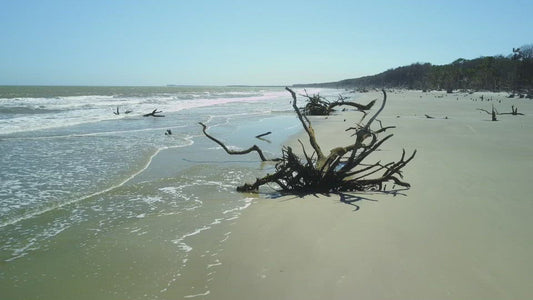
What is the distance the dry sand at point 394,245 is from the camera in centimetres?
297

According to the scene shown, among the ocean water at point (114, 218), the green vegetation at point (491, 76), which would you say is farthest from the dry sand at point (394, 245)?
the green vegetation at point (491, 76)

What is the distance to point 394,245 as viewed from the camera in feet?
12.2

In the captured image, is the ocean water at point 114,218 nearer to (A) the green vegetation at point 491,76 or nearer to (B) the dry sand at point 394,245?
(B) the dry sand at point 394,245

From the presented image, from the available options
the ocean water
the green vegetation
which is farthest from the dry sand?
the green vegetation

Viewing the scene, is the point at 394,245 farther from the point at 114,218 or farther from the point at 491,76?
the point at 491,76

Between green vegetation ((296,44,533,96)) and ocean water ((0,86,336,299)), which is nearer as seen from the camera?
ocean water ((0,86,336,299))

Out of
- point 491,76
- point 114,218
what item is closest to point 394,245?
point 114,218

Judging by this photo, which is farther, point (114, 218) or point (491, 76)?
point (491, 76)

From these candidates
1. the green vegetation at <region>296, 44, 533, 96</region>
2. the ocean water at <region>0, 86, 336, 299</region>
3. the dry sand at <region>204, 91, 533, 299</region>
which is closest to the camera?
the dry sand at <region>204, 91, 533, 299</region>

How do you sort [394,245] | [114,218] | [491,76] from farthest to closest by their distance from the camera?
[491,76] → [114,218] → [394,245]

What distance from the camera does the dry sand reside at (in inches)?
117

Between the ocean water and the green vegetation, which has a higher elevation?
the green vegetation

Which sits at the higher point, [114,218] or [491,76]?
[491,76]

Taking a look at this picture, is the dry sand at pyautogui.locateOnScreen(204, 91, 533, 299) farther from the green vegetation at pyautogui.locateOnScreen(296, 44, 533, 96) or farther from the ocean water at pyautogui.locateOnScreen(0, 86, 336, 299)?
the green vegetation at pyautogui.locateOnScreen(296, 44, 533, 96)
